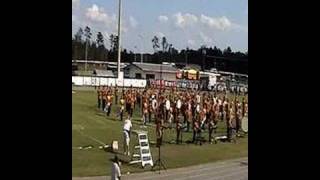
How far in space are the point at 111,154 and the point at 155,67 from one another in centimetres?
1167

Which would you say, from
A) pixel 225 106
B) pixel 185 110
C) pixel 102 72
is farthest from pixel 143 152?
pixel 102 72

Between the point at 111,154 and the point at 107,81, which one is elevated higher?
the point at 107,81

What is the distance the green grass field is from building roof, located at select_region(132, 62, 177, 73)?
4.61 meters

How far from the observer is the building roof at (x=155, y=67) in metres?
20.0

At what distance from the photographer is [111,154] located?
405 inches

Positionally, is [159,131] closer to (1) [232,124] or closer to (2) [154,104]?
(1) [232,124]

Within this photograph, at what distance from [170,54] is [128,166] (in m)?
12.5

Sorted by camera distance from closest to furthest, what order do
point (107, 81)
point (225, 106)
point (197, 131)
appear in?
point (197, 131) < point (225, 106) < point (107, 81)

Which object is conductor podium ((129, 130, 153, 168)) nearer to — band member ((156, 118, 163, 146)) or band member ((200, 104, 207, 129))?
band member ((156, 118, 163, 146))

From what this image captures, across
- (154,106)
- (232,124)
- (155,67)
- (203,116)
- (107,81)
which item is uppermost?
(155,67)
